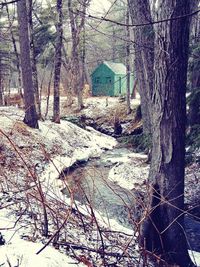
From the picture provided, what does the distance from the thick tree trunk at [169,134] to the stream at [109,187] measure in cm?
32

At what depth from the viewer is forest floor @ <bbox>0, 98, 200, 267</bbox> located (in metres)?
3.13

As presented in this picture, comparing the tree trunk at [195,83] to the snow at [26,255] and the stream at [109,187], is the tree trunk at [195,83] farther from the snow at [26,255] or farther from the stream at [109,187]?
the snow at [26,255]

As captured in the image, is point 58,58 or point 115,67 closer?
point 58,58

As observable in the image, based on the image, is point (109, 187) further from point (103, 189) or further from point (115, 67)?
point (115, 67)

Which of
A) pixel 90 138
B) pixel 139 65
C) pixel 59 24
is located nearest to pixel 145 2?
pixel 139 65

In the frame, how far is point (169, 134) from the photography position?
4.09 m

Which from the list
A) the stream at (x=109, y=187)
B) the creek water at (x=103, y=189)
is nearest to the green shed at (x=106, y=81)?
the stream at (x=109, y=187)

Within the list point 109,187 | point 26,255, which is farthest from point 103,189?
point 26,255

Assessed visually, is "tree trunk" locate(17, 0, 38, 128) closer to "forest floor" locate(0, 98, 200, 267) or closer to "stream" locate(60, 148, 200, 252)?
"forest floor" locate(0, 98, 200, 267)

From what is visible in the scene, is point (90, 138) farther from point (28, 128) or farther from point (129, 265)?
point (129, 265)

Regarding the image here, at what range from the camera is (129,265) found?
3.56m

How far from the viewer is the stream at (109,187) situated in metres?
5.17

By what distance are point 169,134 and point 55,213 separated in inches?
69.7

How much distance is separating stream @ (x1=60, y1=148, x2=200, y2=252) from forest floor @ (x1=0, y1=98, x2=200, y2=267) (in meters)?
0.10
